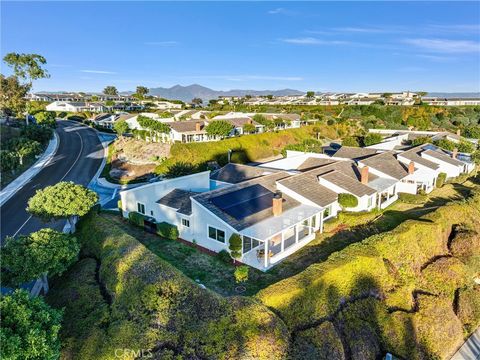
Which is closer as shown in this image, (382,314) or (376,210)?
(382,314)

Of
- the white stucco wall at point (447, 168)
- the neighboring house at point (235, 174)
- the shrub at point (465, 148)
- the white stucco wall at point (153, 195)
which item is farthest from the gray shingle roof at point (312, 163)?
the shrub at point (465, 148)

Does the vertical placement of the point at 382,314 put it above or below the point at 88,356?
below

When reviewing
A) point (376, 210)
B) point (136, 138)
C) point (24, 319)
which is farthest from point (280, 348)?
point (136, 138)

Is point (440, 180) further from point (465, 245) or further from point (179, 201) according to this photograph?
point (179, 201)

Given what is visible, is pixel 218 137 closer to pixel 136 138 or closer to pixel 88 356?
pixel 136 138

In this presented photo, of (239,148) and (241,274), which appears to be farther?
(239,148)

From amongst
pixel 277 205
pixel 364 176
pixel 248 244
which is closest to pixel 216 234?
pixel 248 244
